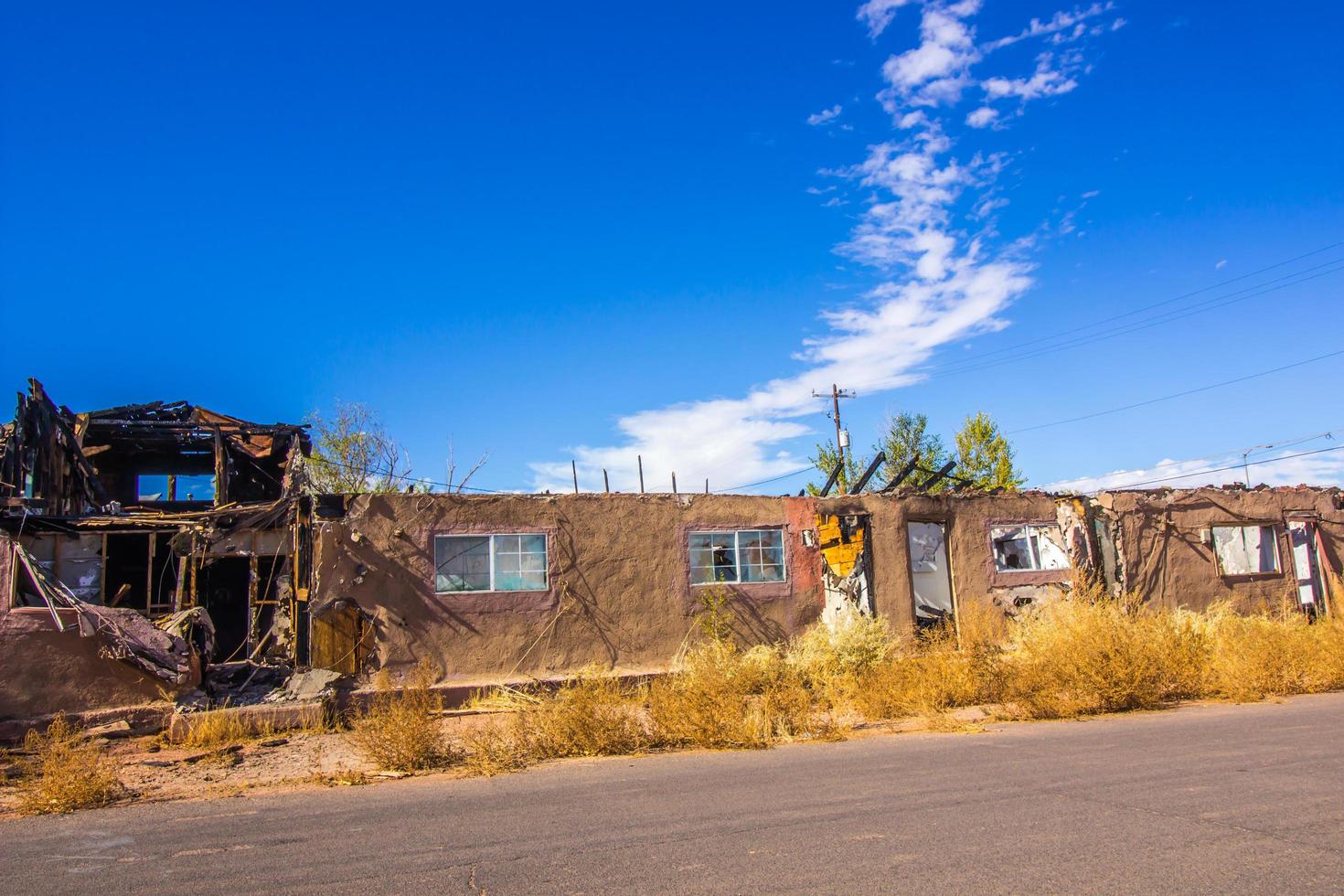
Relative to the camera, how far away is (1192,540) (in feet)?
66.9

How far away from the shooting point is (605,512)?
15.9 metres

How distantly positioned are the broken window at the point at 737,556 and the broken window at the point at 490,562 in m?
2.76

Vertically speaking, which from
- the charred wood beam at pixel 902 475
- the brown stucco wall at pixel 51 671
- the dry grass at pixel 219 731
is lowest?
the dry grass at pixel 219 731

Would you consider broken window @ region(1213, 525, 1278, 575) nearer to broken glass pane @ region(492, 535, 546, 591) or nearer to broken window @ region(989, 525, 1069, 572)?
broken window @ region(989, 525, 1069, 572)

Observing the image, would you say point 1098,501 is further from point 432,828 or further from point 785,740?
point 432,828

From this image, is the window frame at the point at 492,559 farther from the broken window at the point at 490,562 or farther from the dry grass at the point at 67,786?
the dry grass at the point at 67,786

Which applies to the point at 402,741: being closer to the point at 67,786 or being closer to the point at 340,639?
the point at 67,786

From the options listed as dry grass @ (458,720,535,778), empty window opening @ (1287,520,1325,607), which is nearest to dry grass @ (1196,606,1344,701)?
empty window opening @ (1287,520,1325,607)

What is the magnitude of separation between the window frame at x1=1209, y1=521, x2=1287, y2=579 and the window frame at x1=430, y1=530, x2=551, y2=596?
14.6 m

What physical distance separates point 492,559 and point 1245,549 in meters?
16.7

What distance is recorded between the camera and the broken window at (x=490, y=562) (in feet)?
48.7

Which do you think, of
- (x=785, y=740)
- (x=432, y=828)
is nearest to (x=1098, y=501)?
(x=785, y=740)

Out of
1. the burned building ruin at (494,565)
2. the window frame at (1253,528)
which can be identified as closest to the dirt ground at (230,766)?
the burned building ruin at (494,565)

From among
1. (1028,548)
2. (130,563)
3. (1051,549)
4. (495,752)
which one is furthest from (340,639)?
(1051,549)
